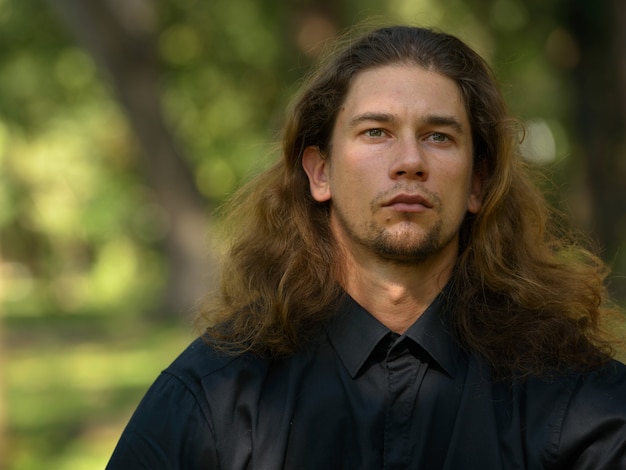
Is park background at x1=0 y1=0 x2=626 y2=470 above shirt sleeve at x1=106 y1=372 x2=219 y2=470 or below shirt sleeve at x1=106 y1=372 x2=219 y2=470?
above

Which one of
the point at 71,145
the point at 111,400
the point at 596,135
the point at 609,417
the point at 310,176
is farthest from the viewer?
the point at 71,145

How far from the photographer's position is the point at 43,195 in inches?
1453

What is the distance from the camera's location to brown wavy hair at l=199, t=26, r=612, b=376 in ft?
11.6

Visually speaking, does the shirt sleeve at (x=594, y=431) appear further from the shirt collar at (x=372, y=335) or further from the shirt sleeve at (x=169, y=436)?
the shirt sleeve at (x=169, y=436)

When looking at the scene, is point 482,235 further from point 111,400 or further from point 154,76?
point 154,76

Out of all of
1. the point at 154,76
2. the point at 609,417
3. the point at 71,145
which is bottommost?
the point at 609,417

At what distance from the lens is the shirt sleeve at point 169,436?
3.29 metres

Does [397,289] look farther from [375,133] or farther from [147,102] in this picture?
[147,102]

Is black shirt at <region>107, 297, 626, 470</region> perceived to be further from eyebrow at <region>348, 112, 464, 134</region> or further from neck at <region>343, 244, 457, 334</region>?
eyebrow at <region>348, 112, 464, 134</region>

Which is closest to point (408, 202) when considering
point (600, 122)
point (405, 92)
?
point (405, 92)

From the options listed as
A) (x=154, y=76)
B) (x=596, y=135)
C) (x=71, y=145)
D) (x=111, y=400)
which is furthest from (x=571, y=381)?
(x=71, y=145)

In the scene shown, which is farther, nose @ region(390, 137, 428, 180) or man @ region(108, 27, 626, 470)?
nose @ region(390, 137, 428, 180)

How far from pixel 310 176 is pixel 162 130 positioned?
13806 millimetres

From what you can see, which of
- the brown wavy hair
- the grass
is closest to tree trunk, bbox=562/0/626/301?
the grass
